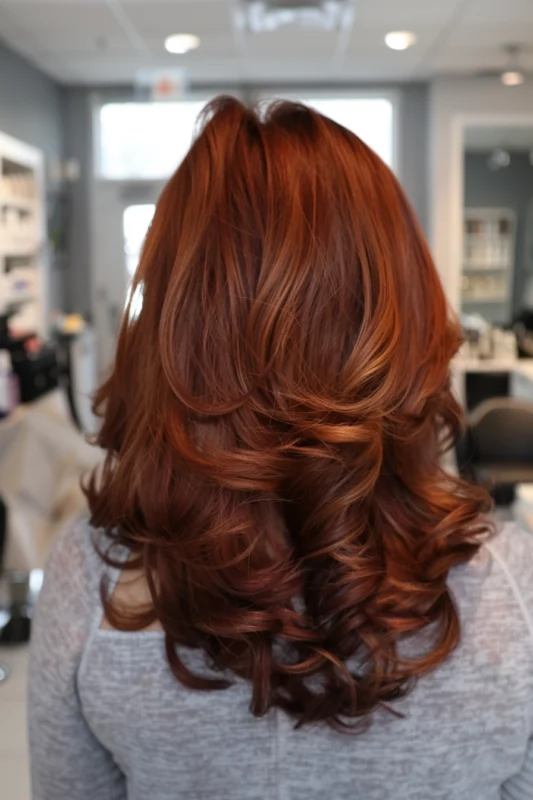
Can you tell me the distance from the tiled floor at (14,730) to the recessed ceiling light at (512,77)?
4315mm

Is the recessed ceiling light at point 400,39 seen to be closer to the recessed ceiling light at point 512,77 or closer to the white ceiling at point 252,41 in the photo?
the white ceiling at point 252,41

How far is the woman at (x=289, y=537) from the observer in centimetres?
59

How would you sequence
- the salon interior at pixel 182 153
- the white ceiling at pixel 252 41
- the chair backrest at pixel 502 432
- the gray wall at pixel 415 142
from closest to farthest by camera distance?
the chair backrest at pixel 502 432
the salon interior at pixel 182 153
the white ceiling at pixel 252 41
the gray wall at pixel 415 142

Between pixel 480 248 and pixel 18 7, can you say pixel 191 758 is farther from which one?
pixel 480 248

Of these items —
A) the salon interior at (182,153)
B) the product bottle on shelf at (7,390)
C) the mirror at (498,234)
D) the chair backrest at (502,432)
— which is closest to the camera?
the chair backrest at (502,432)

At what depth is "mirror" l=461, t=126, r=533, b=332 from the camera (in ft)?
21.4

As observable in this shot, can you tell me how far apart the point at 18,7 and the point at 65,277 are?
2.16 m

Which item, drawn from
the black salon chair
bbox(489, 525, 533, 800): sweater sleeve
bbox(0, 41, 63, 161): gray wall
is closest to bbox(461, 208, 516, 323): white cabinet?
bbox(0, 41, 63, 161): gray wall

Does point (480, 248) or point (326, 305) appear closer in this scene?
point (326, 305)

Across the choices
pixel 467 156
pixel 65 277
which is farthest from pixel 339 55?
pixel 65 277

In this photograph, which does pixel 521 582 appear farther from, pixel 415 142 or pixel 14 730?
pixel 415 142

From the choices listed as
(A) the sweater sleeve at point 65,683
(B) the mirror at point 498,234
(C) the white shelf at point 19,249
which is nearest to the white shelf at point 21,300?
(C) the white shelf at point 19,249

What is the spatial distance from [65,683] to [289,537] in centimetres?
20

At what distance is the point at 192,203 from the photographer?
0.61 metres
